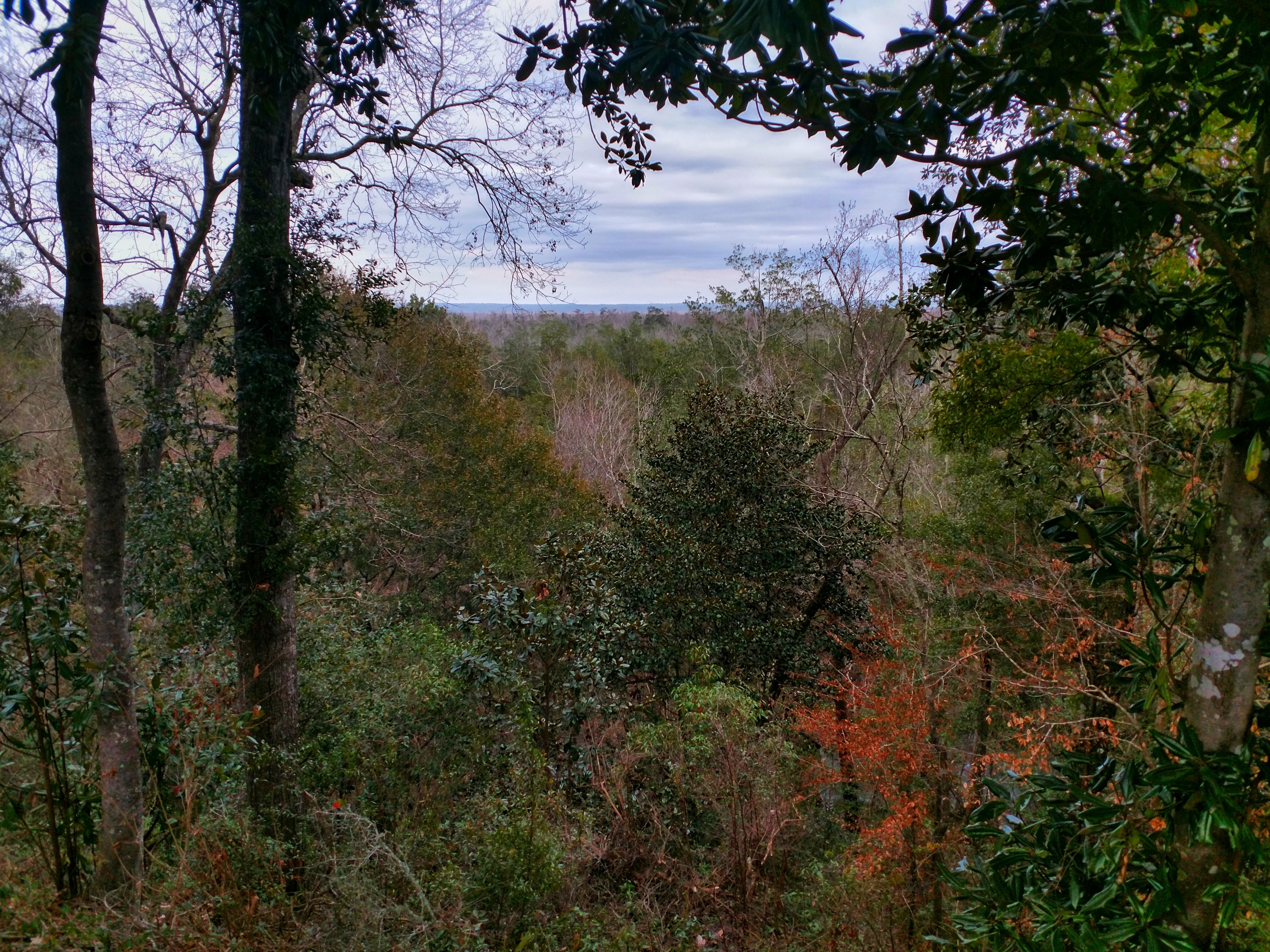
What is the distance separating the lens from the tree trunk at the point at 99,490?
2.93 m

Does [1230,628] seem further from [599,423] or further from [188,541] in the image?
[599,423]

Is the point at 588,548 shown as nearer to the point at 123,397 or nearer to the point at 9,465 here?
the point at 123,397

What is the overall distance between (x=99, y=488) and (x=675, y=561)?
6.92m

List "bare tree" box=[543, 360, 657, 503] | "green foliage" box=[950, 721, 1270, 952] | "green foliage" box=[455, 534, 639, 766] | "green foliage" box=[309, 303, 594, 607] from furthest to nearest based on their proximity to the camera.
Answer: "bare tree" box=[543, 360, 657, 503]
"green foliage" box=[309, 303, 594, 607]
"green foliage" box=[455, 534, 639, 766]
"green foliage" box=[950, 721, 1270, 952]

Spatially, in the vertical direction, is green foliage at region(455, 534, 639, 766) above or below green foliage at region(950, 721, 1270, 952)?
below

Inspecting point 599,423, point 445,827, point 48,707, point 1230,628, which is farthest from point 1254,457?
point 599,423

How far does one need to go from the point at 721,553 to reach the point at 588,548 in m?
1.90

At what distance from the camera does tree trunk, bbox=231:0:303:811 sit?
18.8 ft

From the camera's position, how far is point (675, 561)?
9.32m

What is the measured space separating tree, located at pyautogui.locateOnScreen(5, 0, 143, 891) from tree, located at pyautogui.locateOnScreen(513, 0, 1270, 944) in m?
2.14

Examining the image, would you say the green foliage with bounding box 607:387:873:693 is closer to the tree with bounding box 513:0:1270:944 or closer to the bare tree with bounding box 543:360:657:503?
the bare tree with bounding box 543:360:657:503

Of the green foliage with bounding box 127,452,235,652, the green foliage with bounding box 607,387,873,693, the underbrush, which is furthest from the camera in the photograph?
the green foliage with bounding box 607,387,873,693

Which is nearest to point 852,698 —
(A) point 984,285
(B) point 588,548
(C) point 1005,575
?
(C) point 1005,575

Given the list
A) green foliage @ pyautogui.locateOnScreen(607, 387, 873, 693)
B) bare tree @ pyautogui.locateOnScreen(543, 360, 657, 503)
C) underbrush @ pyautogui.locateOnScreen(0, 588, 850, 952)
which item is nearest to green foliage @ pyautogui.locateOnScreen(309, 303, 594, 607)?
underbrush @ pyautogui.locateOnScreen(0, 588, 850, 952)
